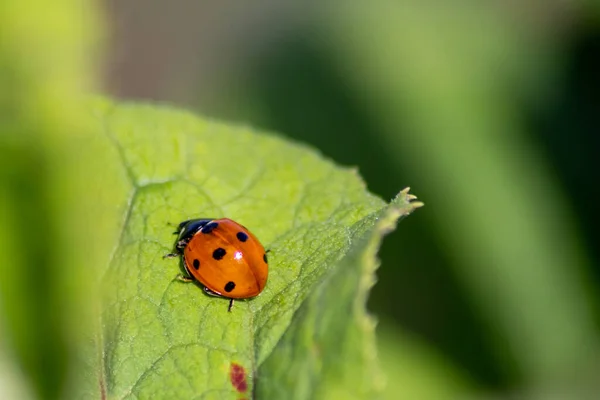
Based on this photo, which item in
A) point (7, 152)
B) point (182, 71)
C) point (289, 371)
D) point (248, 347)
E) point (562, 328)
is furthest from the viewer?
point (182, 71)

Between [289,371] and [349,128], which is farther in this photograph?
[349,128]

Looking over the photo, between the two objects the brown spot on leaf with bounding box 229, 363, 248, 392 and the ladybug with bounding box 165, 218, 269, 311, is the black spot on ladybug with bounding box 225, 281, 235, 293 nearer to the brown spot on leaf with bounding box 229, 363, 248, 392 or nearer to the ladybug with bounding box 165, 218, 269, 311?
the ladybug with bounding box 165, 218, 269, 311

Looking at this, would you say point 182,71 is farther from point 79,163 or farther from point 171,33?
point 79,163

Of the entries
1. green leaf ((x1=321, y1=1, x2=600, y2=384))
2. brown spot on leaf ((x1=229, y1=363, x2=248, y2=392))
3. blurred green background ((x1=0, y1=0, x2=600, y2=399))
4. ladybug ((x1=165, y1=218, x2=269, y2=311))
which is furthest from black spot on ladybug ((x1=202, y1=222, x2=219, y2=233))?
green leaf ((x1=321, y1=1, x2=600, y2=384))

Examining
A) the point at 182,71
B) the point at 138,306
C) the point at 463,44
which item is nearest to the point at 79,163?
the point at 138,306

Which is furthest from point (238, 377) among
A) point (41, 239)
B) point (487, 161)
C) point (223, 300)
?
point (487, 161)

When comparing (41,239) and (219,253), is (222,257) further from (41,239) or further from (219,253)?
(41,239)

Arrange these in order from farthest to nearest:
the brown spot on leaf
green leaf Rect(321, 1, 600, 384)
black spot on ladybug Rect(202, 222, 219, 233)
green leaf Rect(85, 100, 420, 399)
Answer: green leaf Rect(321, 1, 600, 384)
black spot on ladybug Rect(202, 222, 219, 233)
the brown spot on leaf
green leaf Rect(85, 100, 420, 399)
